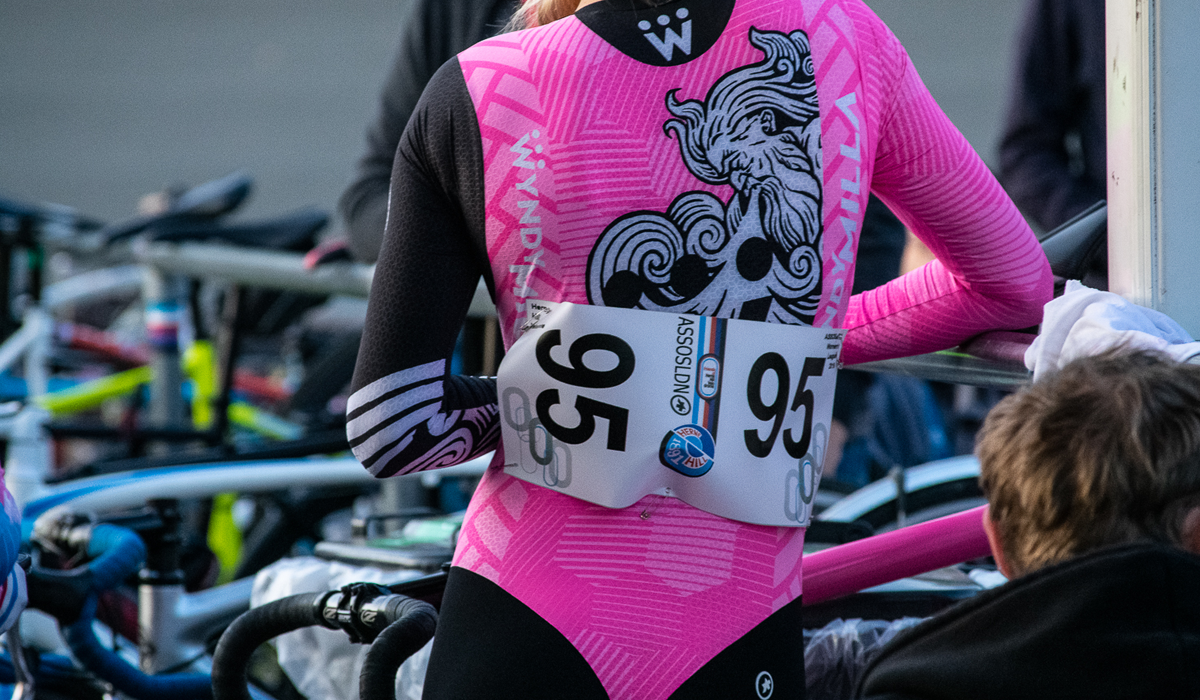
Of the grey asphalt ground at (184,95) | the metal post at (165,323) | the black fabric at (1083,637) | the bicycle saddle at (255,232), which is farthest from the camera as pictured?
the grey asphalt ground at (184,95)

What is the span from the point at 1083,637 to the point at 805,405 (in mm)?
324

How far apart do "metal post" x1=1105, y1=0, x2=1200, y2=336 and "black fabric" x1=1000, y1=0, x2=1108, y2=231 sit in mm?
929

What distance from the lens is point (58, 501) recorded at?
1.62 meters

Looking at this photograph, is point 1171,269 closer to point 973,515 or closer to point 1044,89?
point 973,515

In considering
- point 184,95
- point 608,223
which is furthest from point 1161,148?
point 184,95

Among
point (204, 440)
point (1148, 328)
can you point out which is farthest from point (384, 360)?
point (204, 440)

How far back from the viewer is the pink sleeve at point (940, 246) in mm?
1010

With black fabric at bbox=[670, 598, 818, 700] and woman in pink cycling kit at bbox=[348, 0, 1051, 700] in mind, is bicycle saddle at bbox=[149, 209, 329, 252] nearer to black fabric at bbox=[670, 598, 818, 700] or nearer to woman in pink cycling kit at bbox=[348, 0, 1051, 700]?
woman in pink cycling kit at bbox=[348, 0, 1051, 700]

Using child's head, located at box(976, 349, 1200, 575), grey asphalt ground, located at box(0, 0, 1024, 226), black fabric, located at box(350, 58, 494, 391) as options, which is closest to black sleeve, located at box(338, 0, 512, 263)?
black fabric, located at box(350, 58, 494, 391)

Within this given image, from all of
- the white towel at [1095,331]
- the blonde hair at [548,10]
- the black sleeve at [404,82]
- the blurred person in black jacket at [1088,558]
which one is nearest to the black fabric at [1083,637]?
the blurred person in black jacket at [1088,558]

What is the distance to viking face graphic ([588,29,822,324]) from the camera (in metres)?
0.91

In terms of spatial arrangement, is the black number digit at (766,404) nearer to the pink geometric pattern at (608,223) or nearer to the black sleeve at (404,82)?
the pink geometric pattern at (608,223)

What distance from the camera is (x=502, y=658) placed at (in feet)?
3.01

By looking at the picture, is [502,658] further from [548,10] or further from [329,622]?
[548,10]
